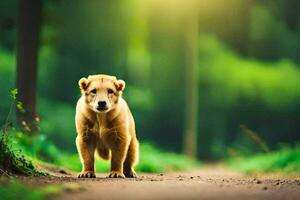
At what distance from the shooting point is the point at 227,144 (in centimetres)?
3525

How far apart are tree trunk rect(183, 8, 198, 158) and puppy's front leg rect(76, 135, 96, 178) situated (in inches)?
756

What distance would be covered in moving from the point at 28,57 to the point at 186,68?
18.6 m

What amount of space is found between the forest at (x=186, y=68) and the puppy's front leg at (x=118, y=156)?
18028 millimetres

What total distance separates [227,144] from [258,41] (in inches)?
207

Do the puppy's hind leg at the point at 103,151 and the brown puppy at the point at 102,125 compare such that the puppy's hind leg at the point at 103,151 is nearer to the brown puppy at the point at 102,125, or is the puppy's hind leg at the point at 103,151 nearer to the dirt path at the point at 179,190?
the brown puppy at the point at 102,125

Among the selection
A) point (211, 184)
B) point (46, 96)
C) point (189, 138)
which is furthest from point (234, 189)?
point (46, 96)

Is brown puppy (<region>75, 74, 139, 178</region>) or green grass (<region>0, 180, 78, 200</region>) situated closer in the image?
green grass (<region>0, 180, 78, 200</region>)

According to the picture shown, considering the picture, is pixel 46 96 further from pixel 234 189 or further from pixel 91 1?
pixel 234 189

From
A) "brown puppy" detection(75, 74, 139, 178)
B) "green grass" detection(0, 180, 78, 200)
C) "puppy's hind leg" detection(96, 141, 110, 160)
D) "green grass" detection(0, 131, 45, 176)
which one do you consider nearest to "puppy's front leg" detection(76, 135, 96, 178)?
"brown puppy" detection(75, 74, 139, 178)

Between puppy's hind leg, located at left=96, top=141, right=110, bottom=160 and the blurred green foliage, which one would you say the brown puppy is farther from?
the blurred green foliage

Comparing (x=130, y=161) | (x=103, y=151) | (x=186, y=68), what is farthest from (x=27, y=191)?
(x=186, y=68)

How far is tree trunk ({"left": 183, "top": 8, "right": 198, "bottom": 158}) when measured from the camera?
28844mm

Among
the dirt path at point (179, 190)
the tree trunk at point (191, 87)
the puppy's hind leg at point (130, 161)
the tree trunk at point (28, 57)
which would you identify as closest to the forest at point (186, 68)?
the tree trunk at point (191, 87)

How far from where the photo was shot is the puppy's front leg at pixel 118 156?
949cm
